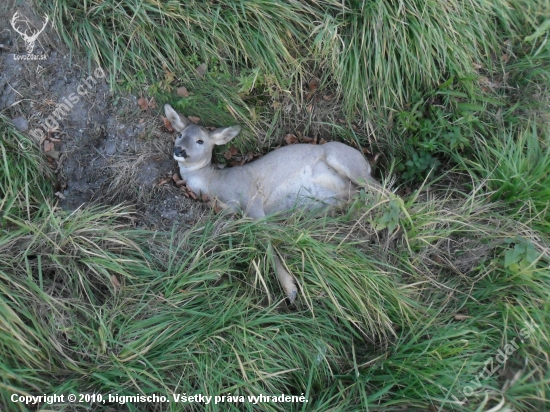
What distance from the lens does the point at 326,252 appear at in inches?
137

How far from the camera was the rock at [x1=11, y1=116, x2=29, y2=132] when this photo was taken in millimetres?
3916

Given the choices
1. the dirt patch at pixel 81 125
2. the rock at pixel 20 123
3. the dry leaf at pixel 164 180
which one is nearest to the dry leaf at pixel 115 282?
the dirt patch at pixel 81 125

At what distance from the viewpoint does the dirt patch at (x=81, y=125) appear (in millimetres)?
3967

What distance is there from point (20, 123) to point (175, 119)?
1.30 meters

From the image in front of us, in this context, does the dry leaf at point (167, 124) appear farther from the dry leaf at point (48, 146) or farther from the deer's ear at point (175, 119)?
the dry leaf at point (48, 146)

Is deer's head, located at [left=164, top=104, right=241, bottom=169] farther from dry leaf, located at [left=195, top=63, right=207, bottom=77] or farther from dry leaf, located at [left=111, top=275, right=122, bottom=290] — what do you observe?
dry leaf, located at [left=111, top=275, right=122, bottom=290]

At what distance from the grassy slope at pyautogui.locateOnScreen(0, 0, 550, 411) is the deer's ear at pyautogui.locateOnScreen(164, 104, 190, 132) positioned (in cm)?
22

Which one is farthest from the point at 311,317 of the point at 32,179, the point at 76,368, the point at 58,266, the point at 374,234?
the point at 32,179

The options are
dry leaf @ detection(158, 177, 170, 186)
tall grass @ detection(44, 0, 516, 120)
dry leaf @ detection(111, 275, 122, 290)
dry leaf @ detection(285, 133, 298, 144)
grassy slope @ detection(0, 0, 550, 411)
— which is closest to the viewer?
grassy slope @ detection(0, 0, 550, 411)

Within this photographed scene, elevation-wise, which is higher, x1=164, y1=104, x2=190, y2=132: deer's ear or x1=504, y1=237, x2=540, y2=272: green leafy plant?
x1=164, y1=104, x2=190, y2=132: deer's ear

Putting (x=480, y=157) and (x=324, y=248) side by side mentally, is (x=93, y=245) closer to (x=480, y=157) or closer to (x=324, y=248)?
(x=324, y=248)

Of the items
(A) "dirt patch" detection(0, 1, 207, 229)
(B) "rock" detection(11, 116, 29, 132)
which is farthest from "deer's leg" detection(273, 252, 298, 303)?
(B) "rock" detection(11, 116, 29, 132)

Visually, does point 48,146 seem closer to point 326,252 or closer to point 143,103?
point 143,103

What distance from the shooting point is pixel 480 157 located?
4129mm
